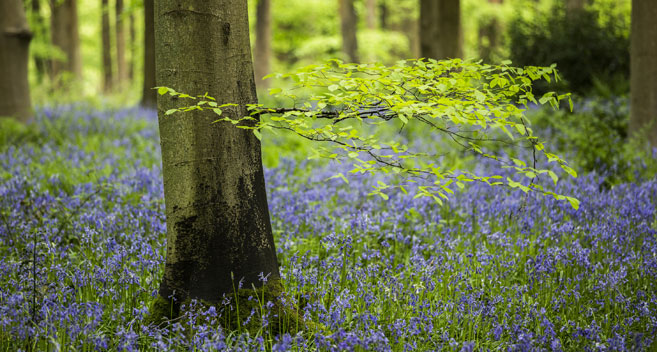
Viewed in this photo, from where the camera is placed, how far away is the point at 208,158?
2535mm

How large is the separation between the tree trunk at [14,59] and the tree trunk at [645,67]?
29.9 feet

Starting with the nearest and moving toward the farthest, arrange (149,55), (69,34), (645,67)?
(645,67)
(149,55)
(69,34)

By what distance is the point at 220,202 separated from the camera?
8.44ft

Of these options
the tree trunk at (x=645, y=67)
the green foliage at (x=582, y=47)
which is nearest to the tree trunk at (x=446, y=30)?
the green foliage at (x=582, y=47)

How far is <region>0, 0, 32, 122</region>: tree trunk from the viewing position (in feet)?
24.6

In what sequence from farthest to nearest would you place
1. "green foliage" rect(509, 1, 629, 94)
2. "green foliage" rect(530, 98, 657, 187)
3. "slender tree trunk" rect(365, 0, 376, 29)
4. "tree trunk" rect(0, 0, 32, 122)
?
"slender tree trunk" rect(365, 0, 376, 29) → "green foliage" rect(509, 1, 629, 94) → "tree trunk" rect(0, 0, 32, 122) → "green foliage" rect(530, 98, 657, 187)

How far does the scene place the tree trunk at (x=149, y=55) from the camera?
8762 mm

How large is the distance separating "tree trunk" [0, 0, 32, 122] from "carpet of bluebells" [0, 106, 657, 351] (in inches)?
101

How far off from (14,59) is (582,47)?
11392mm

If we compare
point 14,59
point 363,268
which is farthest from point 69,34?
point 363,268

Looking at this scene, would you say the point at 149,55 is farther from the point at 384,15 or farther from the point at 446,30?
the point at 384,15

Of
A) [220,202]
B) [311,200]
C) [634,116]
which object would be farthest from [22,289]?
[634,116]

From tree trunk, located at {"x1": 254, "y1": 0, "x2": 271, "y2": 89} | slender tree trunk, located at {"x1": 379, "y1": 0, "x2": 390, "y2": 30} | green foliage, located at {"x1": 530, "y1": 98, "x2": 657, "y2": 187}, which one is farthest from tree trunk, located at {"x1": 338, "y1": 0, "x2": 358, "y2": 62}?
slender tree trunk, located at {"x1": 379, "y1": 0, "x2": 390, "y2": 30}

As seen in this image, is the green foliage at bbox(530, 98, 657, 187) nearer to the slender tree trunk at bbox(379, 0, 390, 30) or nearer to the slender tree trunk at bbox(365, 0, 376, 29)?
the slender tree trunk at bbox(365, 0, 376, 29)
